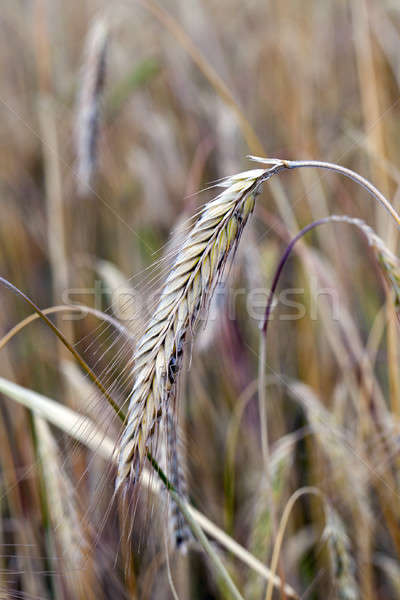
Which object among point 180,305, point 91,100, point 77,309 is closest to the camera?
point 180,305

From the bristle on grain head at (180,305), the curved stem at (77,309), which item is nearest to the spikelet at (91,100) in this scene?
the curved stem at (77,309)

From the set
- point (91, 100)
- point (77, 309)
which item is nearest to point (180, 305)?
point (77, 309)

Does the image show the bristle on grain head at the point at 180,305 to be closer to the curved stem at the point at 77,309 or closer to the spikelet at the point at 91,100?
the curved stem at the point at 77,309

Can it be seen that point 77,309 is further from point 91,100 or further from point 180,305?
point 91,100

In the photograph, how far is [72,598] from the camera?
0.89 metres

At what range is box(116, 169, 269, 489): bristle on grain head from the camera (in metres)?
0.50

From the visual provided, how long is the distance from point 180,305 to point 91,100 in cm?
91

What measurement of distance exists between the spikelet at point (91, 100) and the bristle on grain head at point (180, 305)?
29.6 inches

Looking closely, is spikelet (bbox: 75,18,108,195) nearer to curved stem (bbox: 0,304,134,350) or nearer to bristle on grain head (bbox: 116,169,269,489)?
curved stem (bbox: 0,304,134,350)

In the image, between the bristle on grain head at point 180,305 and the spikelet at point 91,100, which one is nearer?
the bristle on grain head at point 180,305

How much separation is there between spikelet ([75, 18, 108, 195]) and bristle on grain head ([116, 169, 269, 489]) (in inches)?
29.6

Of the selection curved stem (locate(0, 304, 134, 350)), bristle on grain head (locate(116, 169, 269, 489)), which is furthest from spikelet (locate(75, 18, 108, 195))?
bristle on grain head (locate(116, 169, 269, 489))

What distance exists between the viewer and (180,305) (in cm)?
53

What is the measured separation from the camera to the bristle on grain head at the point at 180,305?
504 mm
